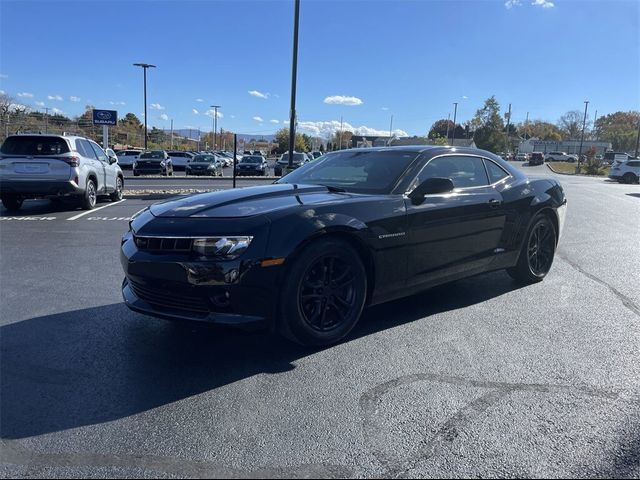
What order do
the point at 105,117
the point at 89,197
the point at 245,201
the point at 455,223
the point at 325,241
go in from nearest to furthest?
the point at 325,241, the point at 245,201, the point at 455,223, the point at 89,197, the point at 105,117

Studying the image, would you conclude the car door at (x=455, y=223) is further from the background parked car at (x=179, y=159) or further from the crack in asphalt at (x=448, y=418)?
the background parked car at (x=179, y=159)

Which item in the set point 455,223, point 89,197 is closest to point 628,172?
point 89,197

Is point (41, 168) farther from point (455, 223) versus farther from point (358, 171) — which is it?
point (455, 223)

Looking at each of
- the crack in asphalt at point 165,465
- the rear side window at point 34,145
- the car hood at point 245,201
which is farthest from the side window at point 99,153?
the crack in asphalt at point 165,465

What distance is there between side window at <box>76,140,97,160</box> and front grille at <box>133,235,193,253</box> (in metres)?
8.73

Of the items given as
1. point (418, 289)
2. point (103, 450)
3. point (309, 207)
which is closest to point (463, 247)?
point (418, 289)

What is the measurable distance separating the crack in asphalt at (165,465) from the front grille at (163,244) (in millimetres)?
1345

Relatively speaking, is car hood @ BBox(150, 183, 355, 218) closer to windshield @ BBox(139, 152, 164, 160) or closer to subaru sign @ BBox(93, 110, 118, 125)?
subaru sign @ BBox(93, 110, 118, 125)

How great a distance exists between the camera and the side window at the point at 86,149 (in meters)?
11.2

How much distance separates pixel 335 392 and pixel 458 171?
8.99 ft

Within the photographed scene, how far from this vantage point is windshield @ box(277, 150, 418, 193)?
437cm

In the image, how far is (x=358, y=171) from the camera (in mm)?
4695

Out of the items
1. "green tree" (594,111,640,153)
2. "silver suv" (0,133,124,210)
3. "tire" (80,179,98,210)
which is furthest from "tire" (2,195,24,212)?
"green tree" (594,111,640,153)

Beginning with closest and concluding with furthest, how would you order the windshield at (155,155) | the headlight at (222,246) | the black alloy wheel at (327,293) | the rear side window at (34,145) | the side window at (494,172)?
1. the headlight at (222,246)
2. the black alloy wheel at (327,293)
3. the side window at (494,172)
4. the rear side window at (34,145)
5. the windshield at (155,155)
